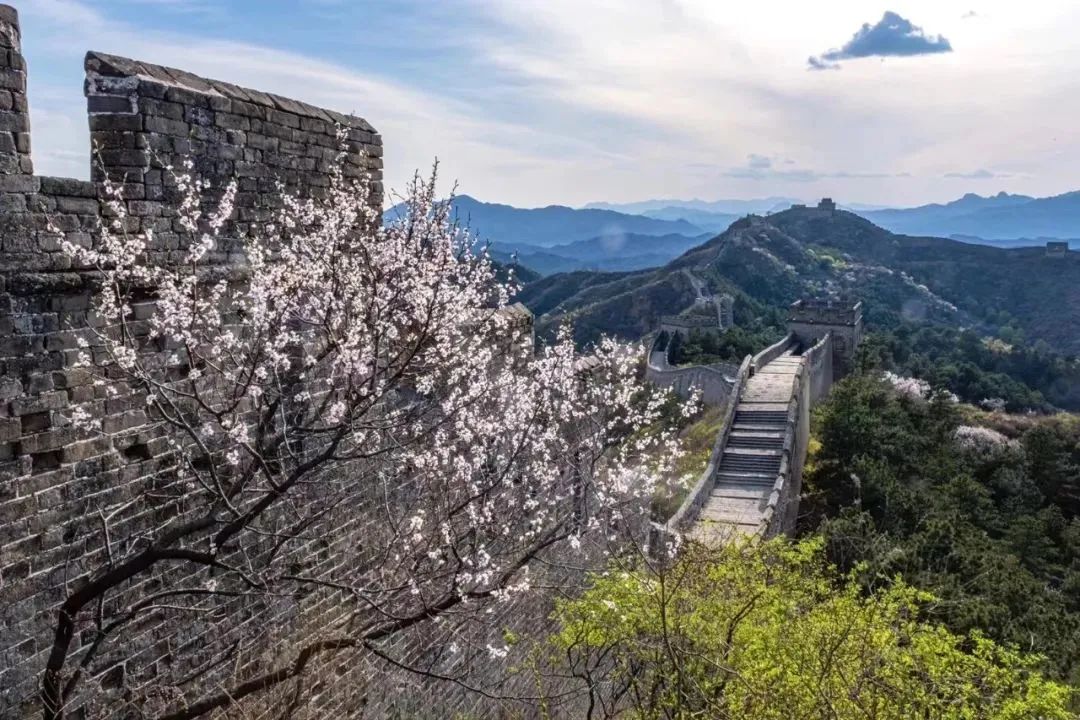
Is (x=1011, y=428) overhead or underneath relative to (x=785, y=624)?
underneath

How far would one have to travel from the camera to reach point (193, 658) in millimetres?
4734

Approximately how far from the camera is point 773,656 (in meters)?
5.89

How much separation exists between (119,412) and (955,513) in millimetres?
19247

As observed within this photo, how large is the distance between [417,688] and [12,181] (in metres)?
5.01

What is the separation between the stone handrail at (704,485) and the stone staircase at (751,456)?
0.15 m

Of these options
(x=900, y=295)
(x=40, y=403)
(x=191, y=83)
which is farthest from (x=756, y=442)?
(x=900, y=295)

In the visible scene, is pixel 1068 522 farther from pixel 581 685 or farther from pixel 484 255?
pixel 484 255

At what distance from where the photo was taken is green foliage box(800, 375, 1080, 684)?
1266 centimetres

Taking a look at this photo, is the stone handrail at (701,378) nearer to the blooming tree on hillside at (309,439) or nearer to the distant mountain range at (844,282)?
the blooming tree on hillside at (309,439)

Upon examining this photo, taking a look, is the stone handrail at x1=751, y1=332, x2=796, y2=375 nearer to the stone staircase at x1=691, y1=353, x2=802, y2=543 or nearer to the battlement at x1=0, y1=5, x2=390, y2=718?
the stone staircase at x1=691, y1=353, x2=802, y2=543

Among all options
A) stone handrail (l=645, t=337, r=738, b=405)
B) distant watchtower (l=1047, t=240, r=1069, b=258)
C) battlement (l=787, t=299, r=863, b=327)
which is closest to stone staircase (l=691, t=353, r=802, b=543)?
stone handrail (l=645, t=337, r=738, b=405)

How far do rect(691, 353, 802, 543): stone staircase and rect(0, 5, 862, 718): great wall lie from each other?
1072 centimetres

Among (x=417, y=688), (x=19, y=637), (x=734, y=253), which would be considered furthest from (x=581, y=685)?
(x=734, y=253)

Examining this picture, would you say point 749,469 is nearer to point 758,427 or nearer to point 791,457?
point 791,457
